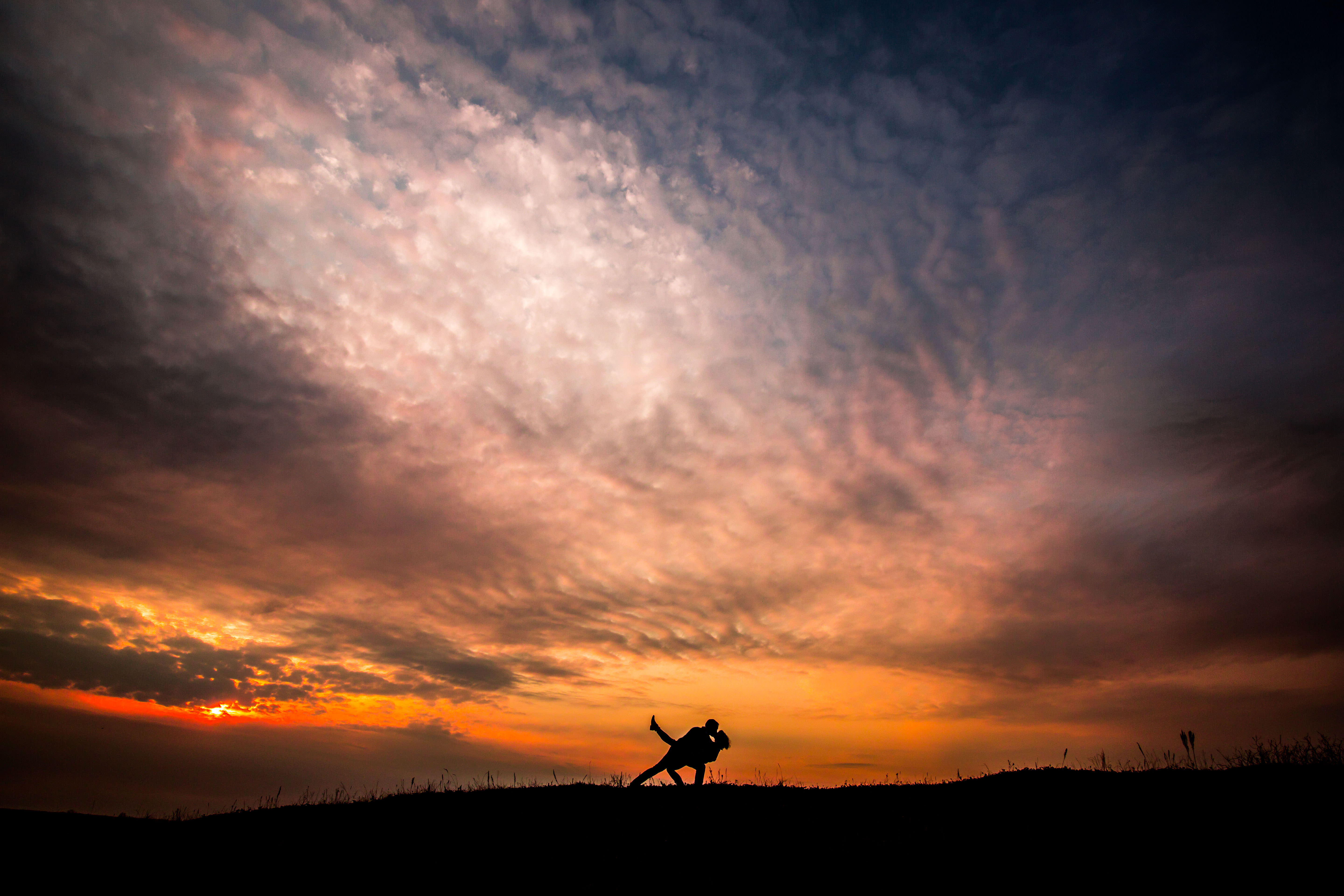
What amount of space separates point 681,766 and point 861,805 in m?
4.24

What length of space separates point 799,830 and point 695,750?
3830 millimetres

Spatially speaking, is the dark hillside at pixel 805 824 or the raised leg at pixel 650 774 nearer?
the dark hillside at pixel 805 824

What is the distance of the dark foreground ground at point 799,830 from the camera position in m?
8.59

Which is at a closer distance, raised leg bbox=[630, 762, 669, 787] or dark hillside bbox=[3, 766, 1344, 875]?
dark hillside bbox=[3, 766, 1344, 875]

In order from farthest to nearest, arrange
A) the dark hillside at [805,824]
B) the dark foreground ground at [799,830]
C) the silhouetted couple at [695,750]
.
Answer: the silhouetted couple at [695,750], the dark hillside at [805,824], the dark foreground ground at [799,830]

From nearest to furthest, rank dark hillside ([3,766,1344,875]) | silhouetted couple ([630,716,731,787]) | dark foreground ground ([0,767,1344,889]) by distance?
dark foreground ground ([0,767,1344,889]), dark hillside ([3,766,1344,875]), silhouetted couple ([630,716,731,787])

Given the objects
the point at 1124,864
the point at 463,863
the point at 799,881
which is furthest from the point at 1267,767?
the point at 463,863

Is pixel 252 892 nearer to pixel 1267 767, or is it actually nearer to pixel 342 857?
pixel 342 857

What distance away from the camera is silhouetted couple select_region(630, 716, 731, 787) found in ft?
48.3

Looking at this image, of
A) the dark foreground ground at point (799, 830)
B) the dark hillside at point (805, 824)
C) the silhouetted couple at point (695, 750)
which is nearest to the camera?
the dark foreground ground at point (799, 830)

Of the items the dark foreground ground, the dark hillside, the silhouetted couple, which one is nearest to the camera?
the dark foreground ground

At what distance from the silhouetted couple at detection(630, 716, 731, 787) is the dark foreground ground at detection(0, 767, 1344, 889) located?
58 cm

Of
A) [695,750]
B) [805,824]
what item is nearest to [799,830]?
[805,824]

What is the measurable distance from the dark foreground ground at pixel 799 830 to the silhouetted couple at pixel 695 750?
577 mm
